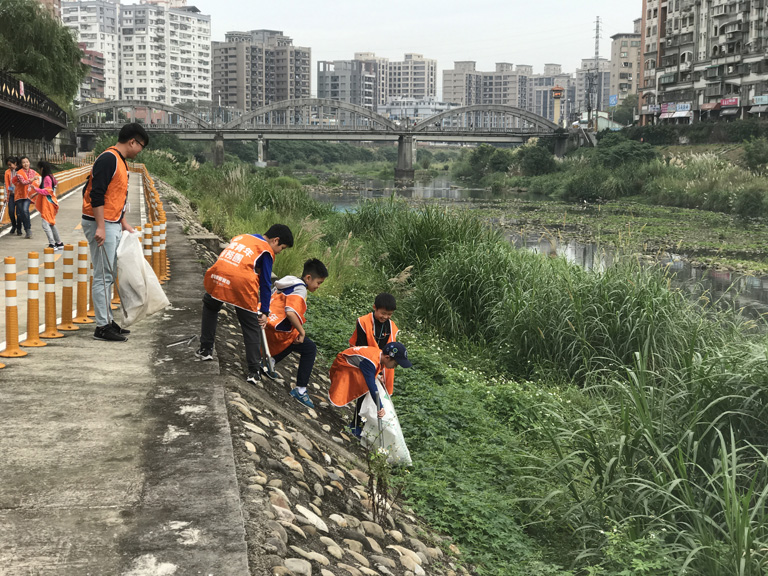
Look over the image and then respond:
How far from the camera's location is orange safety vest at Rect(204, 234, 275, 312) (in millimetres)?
Answer: 6586

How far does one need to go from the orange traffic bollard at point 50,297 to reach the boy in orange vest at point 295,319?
2.08 m

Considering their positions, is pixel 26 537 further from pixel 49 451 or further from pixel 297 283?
pixel 297 283

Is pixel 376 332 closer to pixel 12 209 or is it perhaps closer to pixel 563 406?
pixel 563 406

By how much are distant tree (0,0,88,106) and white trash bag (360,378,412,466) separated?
140ft

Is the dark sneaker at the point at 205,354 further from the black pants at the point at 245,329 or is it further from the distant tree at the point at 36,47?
the distant tree at the point at 36,47

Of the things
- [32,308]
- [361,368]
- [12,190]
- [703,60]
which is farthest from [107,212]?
[703,60]

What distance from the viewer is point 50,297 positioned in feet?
25.3

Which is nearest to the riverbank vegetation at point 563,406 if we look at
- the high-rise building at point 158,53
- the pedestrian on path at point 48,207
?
the pedestrian on path at point 48,207

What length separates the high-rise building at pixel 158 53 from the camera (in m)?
172

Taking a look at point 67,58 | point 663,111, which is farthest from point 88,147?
point 663,111

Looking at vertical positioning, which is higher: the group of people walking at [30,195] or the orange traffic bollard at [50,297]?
the group of people walking at [30,195]

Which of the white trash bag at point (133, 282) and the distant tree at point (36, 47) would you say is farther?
the distant tree at point (36, 47)

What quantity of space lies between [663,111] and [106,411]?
92.7 meters

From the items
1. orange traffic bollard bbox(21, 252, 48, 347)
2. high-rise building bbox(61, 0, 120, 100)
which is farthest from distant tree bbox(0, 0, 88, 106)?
high-rise building bbox(61, 0, 120, 100)
